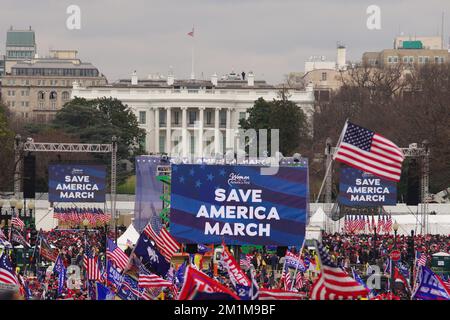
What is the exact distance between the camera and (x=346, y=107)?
114 m

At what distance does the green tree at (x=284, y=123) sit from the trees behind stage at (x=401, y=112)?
56.9 inches

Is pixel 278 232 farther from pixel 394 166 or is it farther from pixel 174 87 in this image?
pixel 174 87

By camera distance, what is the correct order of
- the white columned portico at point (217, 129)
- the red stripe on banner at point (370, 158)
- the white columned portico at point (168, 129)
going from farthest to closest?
1. the white columned portico at point (168, 129)
2. the white columned portico at point (217, 129)
3. the red stripe on banner at point (370, 158)

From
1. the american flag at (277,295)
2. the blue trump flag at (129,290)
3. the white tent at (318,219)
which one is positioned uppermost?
the american flag at (277,295)

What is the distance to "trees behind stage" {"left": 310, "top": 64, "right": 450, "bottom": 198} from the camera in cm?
8019

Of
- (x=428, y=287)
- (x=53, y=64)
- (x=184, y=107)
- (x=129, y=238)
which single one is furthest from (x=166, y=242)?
(x=53, y=64)

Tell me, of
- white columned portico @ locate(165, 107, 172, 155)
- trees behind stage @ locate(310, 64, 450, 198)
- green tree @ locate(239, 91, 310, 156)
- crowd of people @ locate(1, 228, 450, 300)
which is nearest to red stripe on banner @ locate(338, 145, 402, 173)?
crowd of people @ locate(1, 228, 450, 300)

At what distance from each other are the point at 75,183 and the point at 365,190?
11308mm

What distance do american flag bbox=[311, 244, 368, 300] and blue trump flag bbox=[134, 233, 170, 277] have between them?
9.17m

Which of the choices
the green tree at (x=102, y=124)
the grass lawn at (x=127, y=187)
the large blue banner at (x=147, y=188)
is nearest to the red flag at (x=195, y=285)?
the large blue banner at (x=147, y=188)

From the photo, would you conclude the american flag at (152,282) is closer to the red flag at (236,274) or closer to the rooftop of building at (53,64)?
the red flag at (236,274)

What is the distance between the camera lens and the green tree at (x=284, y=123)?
101 metres

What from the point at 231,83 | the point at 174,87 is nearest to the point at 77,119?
the point at 174,87
